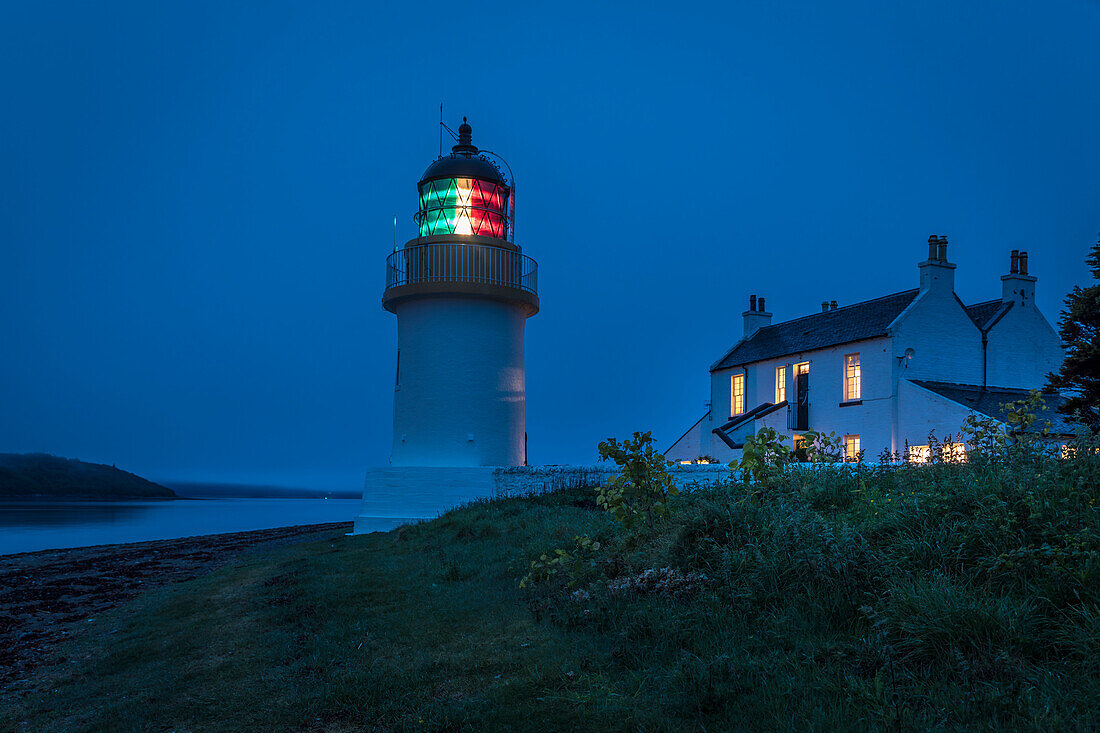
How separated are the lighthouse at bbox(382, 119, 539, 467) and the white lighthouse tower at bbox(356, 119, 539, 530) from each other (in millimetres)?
32

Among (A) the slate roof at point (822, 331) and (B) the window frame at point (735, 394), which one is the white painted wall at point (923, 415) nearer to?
(A) the slate roof at point (822, 331)

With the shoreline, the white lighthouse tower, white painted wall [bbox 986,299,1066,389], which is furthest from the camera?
white painted wall [bbox 986,299,1066,389]

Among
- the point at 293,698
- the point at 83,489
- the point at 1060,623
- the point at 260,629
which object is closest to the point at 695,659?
the point at 1060,623

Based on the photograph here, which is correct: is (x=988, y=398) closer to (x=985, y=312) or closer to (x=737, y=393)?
(x=985, y=312)

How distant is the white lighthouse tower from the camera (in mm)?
22391

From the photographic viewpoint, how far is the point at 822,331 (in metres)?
27.1

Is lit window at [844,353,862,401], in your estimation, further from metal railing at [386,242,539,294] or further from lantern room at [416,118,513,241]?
lantern room at [416,118,513,241]

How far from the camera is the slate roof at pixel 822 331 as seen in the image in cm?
2447

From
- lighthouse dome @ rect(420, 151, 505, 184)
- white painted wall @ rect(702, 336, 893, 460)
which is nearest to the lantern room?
lighthouse dome @ rect(420, 151, 505, 184)

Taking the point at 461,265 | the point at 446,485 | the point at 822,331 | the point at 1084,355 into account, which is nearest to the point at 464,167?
the point at 461,265

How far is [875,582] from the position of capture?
5762mm

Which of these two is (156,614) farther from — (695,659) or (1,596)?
(695,659)

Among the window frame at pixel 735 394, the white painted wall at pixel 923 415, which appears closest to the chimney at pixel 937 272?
the white painted wall at pixel 923 415

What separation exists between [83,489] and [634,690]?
149224 millimetres
